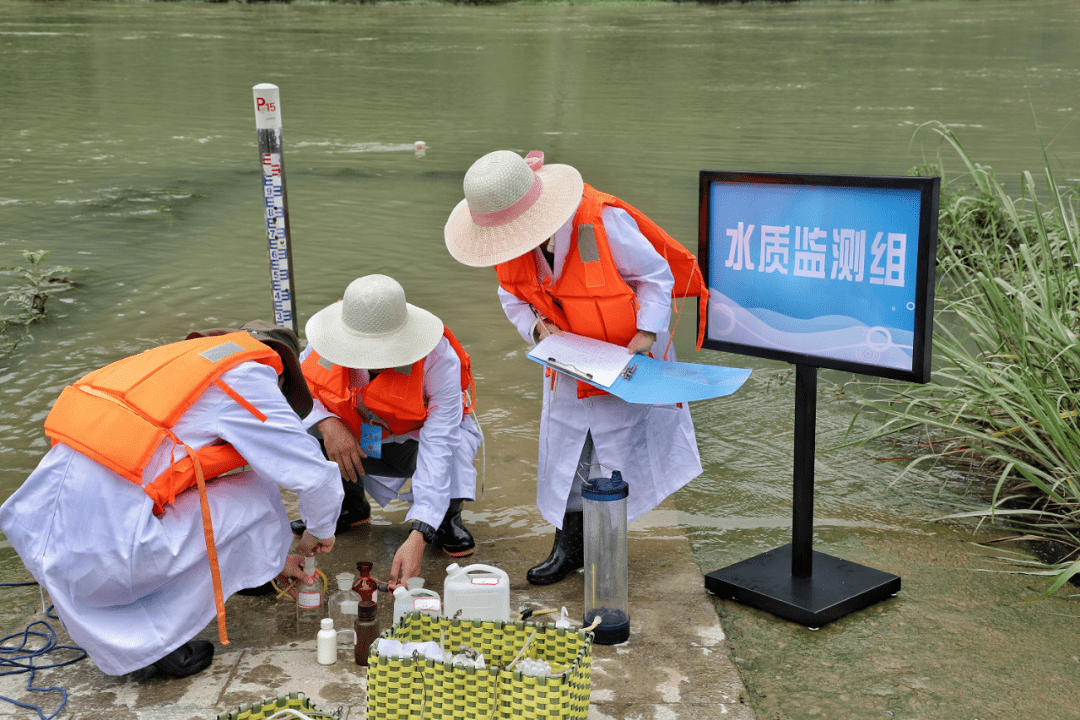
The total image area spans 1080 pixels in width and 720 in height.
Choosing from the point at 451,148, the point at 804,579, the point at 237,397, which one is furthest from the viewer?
the point at 451,148

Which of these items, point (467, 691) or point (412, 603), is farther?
point (412, 603)

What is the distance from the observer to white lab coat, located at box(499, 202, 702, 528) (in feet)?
12.7

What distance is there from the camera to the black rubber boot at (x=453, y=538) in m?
4.08

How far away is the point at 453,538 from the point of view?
13.4 ft

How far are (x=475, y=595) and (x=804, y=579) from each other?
1171mm

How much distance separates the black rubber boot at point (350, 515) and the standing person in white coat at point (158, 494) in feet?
3.04

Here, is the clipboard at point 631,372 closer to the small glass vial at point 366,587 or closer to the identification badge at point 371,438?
the identification badge at point 371,438

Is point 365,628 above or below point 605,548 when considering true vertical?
below

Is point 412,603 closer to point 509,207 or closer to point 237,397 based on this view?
point 237,397

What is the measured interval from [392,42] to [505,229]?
29354 mm

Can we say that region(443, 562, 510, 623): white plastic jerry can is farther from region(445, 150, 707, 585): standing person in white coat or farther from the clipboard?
the clipboard

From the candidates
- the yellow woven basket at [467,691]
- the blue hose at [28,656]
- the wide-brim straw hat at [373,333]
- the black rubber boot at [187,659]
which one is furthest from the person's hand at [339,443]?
the yellow woven basket at [467,691]

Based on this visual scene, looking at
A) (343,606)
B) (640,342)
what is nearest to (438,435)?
(343,606)

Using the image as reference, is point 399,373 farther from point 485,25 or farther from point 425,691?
point 485,25
